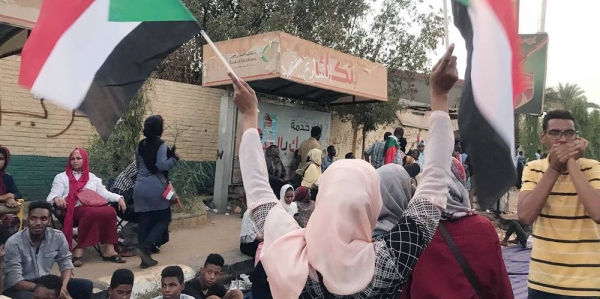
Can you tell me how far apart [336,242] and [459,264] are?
0.73 m

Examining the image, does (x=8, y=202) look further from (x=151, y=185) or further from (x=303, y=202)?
(x=303, y=202)

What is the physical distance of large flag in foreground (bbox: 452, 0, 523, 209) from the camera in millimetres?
1915

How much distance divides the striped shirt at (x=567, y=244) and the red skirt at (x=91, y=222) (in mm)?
4283

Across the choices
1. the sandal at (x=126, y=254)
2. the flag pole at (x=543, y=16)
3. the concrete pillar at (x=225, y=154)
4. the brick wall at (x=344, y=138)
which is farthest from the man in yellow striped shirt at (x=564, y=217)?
the brick wall at (x=344, y=138)

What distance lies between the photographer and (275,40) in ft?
26.0

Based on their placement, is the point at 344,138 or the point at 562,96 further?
the point at 562,96

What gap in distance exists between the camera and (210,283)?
14.7 ft

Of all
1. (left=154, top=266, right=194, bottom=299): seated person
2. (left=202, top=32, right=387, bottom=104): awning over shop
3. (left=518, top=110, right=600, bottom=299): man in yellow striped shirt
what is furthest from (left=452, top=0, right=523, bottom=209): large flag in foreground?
(left=202, top=32, right=387, bottom=104): awning over shop

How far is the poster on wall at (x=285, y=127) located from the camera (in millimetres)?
9953

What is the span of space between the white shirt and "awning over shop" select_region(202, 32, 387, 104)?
127 inches

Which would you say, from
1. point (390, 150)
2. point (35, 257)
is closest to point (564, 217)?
point (35, 257)

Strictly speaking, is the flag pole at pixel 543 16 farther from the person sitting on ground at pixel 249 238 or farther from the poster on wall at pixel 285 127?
the poster on wall at pixel 285 127

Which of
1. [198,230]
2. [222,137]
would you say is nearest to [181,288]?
[198,230]

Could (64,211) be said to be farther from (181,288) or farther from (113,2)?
(113,2)
